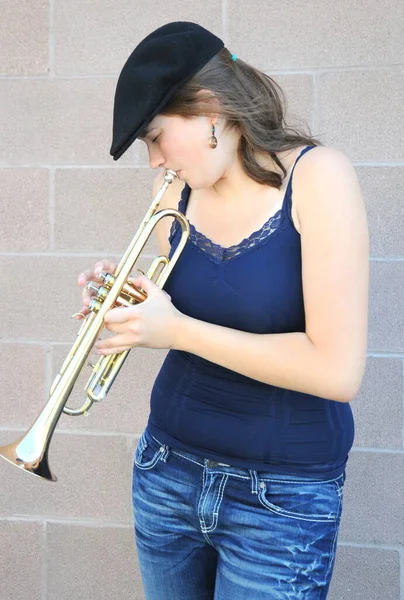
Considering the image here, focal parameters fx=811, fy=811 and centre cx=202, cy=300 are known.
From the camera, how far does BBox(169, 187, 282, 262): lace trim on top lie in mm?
1279

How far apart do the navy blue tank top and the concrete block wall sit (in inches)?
29.2

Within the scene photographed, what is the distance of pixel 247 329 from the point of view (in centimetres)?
131

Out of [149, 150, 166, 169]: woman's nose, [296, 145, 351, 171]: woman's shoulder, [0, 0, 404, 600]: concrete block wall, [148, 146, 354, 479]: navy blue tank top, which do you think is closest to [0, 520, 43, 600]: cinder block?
[0, 0, 404, 600]: concrete block wall

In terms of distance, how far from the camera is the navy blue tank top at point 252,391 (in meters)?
1.27

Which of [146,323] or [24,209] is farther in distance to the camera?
[24,209]

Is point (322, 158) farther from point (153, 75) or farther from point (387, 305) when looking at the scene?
point (387, 305)

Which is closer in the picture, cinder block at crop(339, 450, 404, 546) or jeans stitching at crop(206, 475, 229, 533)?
jeans stitching at crop(206, 475, 229, 533)

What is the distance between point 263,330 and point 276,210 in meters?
0.19

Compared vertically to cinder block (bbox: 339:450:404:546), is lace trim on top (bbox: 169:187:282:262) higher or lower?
higher

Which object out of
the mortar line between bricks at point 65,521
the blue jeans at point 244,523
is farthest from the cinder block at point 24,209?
the blue jeans at point 244,523

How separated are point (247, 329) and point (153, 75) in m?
0.42

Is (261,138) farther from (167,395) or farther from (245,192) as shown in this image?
(167,395)

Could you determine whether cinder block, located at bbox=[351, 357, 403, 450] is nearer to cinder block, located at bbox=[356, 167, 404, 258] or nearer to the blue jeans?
cinder block, located at bbox=[356, 167, 404, 258]

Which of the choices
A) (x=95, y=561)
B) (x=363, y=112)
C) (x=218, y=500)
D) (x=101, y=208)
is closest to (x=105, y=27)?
(x=101, y=208)
